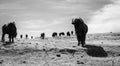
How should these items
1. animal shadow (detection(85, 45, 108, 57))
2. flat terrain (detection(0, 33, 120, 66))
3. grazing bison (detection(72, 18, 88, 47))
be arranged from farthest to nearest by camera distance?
grazing bison (detection(72, 18, 88, 47)) < animal shadow (detection(85, 45, 108, 57)) < flat terrain (detection(0, 33, 120, 66))

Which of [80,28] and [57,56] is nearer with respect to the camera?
[57,56]

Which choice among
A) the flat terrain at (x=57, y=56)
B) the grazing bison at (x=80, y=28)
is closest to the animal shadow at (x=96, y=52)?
the flat terrain at (x=57, y=56)

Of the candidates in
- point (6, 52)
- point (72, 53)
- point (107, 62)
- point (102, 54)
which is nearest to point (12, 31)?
point (6, 52)

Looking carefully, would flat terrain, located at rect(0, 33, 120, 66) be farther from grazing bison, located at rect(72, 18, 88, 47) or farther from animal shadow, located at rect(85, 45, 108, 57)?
grazing bison, located at rect(72, 18, 88, 47)

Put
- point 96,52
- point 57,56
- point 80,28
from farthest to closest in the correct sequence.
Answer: point 80,28 → point 96,52 → point 57,56

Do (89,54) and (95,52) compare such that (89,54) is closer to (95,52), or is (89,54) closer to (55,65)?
(95,52)

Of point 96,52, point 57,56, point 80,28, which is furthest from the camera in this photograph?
point 80,28

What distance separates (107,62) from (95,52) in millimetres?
4875

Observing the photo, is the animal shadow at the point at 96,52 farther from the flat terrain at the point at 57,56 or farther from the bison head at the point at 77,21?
the bison head at the point at 77,21

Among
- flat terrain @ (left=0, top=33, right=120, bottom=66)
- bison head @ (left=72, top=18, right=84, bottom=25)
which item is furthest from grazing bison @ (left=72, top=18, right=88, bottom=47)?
flat terrain @ (left=0, top=33, right=120, bottom=66)

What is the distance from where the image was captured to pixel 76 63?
54.1 feet

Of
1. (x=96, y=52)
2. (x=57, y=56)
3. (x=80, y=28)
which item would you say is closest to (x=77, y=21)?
(x=80, y=28)

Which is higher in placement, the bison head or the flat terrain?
the bison head

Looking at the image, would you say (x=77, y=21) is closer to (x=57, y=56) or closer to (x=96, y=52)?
(x=96, y=52)
